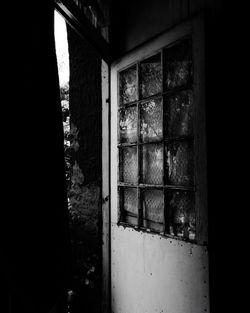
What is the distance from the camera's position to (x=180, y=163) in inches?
68.8

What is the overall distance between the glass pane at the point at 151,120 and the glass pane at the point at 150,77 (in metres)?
0.08

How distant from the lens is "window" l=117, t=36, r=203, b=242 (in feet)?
5.56

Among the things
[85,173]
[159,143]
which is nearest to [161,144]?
[159,143]

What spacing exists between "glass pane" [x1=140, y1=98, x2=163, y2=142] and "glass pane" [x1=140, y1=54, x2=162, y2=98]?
83 mm

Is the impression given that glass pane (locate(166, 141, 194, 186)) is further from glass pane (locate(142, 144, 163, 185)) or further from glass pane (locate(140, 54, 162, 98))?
glass pane (locate(140, 54, 162, 98))

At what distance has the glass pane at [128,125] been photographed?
6.85ft

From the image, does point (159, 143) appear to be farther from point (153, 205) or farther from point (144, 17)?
point (144, 17)

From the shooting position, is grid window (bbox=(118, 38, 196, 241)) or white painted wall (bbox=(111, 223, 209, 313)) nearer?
white painted wall (bbox=(111, 223, 209, 313))

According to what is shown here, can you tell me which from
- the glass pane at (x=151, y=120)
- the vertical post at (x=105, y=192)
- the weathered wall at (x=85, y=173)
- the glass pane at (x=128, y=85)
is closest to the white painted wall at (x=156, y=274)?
the vertical post at (x=105, y=192)

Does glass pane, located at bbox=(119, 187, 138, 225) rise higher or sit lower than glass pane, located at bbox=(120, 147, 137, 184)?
lower

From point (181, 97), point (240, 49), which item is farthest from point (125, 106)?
point (240, 49)

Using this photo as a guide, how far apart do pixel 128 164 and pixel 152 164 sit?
0.26 m

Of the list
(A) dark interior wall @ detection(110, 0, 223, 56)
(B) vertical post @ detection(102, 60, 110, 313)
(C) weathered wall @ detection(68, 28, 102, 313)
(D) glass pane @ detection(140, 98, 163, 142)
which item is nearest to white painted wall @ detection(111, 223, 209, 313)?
(B) vertical post @ detection(102, 60, 110, 313)

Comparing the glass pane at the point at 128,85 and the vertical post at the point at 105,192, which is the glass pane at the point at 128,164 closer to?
the vertical post at the point at 105,192
